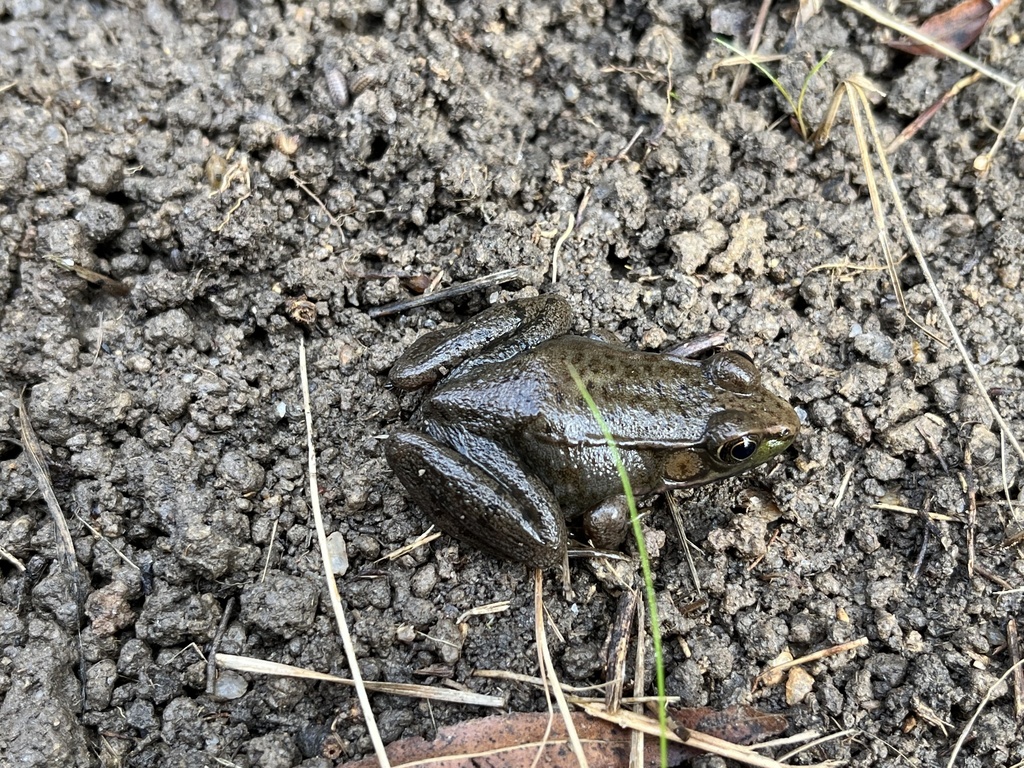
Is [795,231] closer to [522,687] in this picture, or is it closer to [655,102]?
[655,102]

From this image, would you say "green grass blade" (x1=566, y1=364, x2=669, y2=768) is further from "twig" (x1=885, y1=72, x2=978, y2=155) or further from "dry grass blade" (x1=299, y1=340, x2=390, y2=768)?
"twig" (x1=885, y1=72, x2=978, y2=155)

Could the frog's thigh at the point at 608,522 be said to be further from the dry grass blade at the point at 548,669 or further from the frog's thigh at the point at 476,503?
the dry grass blade at the point at 548,669

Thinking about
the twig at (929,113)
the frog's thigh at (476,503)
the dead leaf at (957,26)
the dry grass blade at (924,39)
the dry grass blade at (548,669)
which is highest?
the dead leaf at (957,26)

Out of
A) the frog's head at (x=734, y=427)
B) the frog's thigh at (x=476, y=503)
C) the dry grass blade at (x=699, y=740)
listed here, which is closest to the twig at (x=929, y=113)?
the frog's head at (x=734, y=427)

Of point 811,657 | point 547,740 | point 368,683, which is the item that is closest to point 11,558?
point 368,683

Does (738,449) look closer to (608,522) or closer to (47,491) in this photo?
(608,522)

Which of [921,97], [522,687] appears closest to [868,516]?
[522,687]
